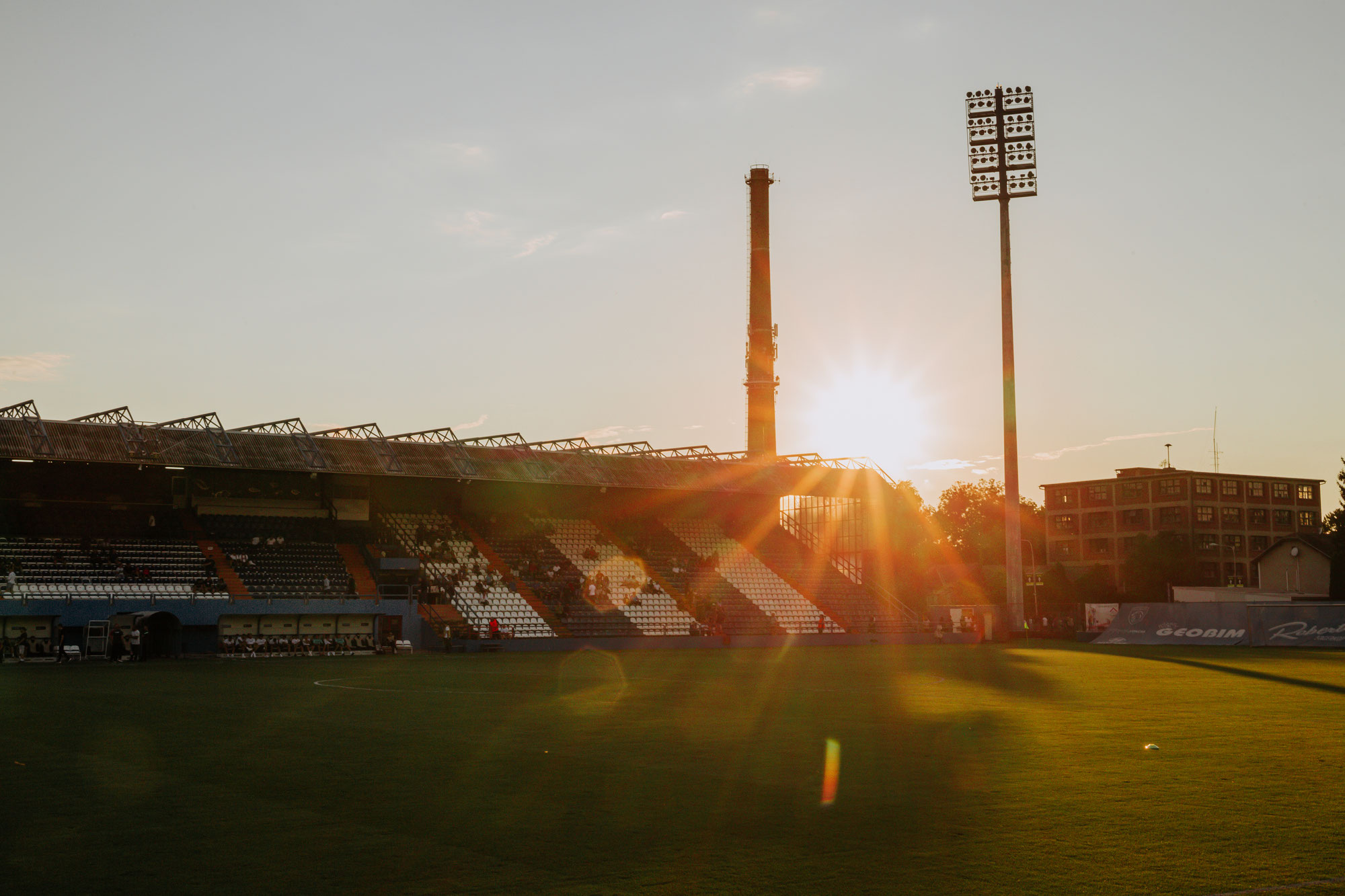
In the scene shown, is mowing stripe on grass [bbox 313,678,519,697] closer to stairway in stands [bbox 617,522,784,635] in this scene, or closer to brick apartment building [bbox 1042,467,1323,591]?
stairway in stands [bbox 617,522,784,635]

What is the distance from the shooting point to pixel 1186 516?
4564 inches

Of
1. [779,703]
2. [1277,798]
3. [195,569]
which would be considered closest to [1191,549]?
[195,569]

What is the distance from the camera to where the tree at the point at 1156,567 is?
105m

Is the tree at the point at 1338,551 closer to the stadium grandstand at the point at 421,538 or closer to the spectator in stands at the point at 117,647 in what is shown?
the stadium grandstand at the point at 421,538

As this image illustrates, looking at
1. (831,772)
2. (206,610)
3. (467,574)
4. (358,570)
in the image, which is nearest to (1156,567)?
(467,574)

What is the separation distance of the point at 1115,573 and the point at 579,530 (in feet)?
237

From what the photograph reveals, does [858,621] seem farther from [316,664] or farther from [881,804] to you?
[881,804]

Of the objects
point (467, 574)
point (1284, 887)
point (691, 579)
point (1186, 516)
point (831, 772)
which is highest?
point (1186, 516)

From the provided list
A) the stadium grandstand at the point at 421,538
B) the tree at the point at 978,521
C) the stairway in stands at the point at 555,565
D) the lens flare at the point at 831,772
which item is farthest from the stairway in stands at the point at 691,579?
the tree at the point at 978,521

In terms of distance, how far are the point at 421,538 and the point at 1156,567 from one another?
71.0 metres

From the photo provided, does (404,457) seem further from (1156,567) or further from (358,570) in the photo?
(1156,567)

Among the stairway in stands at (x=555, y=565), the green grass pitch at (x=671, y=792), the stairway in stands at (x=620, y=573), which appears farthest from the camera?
the stairway in stands at (x=620, y=573)

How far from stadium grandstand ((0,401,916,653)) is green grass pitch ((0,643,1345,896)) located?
1004 inches

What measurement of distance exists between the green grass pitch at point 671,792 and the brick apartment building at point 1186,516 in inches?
3850
